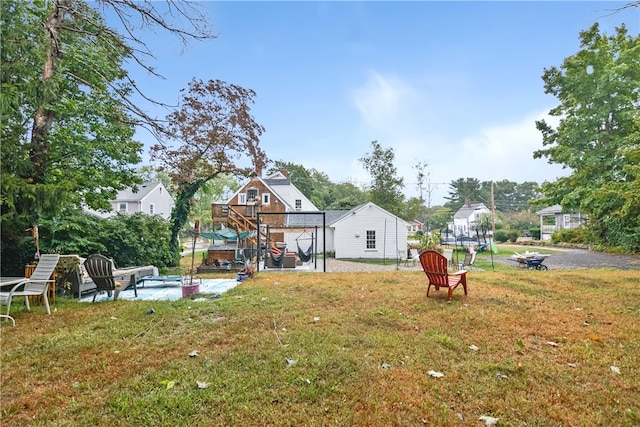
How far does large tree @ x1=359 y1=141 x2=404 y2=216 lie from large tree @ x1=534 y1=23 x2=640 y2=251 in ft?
36.2

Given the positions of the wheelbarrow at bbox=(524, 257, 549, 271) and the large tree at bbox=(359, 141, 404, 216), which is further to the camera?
the large tree at bbox=(359, 141, 404, 216)

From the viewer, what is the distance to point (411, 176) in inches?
1296

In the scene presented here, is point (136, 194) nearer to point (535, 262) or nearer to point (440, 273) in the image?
point (440, 273)

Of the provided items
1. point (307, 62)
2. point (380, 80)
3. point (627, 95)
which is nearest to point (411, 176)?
point (627, 95)

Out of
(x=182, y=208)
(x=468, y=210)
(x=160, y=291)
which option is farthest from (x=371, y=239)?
(x=468, y=210)


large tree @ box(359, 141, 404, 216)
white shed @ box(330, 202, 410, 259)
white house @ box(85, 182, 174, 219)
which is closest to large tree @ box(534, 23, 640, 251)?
white shed @ box(330, 202, 410, 259)

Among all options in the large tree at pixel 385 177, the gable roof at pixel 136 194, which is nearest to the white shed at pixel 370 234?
the large tree at pixel 385 177

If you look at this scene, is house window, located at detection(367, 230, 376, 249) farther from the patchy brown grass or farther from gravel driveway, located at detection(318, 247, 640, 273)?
the patchy brown grass

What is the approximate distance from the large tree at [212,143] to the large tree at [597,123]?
17680mm

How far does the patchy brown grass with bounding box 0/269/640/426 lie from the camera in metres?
2.35

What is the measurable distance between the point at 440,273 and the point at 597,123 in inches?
765

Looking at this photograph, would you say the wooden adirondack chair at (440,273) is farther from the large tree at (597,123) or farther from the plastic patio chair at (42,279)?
the large tree at (597,123)

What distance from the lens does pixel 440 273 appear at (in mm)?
5781

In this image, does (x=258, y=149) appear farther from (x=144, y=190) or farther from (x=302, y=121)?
(x=144, y=190)
